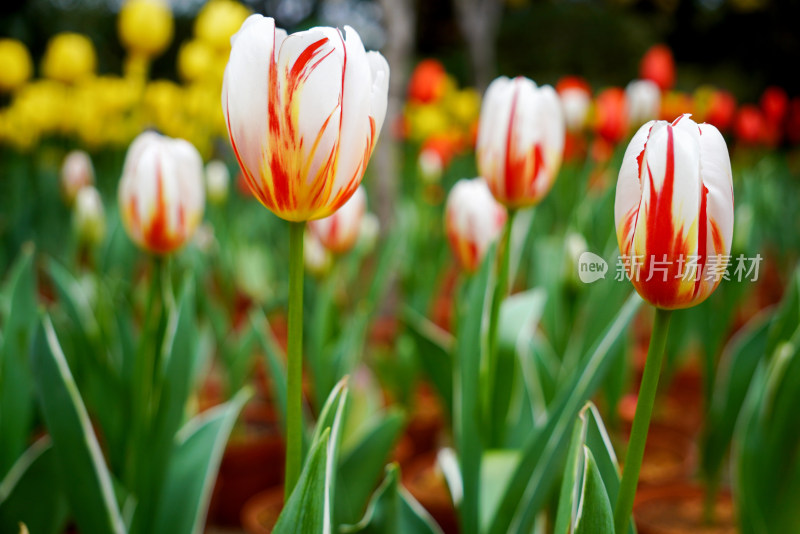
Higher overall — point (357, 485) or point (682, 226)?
point (682, 226)

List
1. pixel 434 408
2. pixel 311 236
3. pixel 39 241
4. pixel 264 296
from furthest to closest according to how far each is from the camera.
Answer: pixel 39 241
pixel 264 296
pixel 434 408
pixel 311 236

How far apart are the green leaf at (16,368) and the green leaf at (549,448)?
0.54 m

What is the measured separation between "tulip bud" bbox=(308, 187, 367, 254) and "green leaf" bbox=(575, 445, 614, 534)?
83cm

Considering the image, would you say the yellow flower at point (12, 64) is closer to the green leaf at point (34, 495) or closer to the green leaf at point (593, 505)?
the green leaf at point (34, 495)

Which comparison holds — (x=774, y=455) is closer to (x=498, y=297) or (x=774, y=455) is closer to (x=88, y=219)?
(x=498, y=297)

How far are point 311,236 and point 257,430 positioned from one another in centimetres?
58

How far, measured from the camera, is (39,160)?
117 inches

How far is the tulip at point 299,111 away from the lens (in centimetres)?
48

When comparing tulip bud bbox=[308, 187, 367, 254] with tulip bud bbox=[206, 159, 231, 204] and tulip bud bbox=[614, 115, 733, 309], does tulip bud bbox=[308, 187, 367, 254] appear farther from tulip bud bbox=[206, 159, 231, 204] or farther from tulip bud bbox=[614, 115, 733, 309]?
tulip bud bbox=[206, 159, 231, 204]

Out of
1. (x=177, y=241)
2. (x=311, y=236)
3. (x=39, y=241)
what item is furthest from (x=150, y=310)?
(x=39, y=241)

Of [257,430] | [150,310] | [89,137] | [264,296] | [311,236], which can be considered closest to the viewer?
[150,310]

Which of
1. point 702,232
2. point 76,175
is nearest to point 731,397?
point 702,232

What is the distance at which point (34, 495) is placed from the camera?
84cm

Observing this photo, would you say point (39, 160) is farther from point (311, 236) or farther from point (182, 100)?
point (311, 236)
